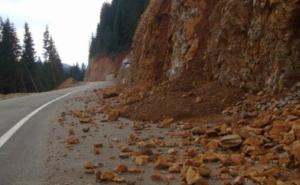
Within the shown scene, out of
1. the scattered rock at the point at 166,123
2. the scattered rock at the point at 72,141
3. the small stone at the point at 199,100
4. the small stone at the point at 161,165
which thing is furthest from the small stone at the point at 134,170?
the small stone at the point at 199,100

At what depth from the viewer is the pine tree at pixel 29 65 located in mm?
71688

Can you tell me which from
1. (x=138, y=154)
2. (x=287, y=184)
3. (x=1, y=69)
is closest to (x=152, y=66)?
(x=138, y=154)

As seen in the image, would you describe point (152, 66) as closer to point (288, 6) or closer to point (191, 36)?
point (191, 36)

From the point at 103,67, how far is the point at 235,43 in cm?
7891

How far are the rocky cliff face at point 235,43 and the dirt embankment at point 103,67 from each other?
62473mm

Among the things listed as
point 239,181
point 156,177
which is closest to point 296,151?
point 239,181

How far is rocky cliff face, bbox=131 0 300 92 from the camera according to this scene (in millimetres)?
10602

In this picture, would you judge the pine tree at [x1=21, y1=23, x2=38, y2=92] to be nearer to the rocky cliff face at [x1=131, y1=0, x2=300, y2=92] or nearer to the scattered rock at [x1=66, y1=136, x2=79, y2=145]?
the rocky cliff face at [x1=131, y1=0, x2=300, y2=92]

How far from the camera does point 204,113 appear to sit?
11.5 metres

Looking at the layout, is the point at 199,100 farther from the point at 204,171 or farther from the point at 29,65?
the point at 29,65

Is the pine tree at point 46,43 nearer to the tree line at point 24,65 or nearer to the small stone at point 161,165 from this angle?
the tree line at point 24,65

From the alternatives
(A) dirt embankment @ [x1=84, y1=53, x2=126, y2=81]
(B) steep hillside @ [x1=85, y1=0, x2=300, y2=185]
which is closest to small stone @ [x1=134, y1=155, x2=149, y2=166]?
(B) steep hillside @ [x1=85, y1=0, x2=300, y2=185]

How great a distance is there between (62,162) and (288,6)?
19.3ft

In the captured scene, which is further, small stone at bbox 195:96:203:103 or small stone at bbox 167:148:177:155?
small stone at bbox 195:96:203:103
